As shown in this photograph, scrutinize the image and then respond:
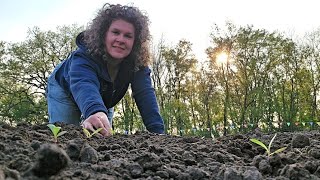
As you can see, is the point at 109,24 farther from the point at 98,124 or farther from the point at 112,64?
the point at 98,124

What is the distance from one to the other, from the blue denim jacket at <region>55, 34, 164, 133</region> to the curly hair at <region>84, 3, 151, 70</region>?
3.4 inches

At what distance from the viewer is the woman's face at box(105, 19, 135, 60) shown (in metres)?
3.80

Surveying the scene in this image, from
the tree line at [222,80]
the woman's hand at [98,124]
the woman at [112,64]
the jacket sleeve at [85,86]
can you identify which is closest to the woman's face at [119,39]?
the woman at [112,64]

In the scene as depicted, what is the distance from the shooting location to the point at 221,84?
26516 mm

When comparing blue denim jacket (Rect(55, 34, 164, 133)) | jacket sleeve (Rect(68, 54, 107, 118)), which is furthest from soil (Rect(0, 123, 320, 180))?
blue denim jacket (Rect(55, 34, 164, 133))

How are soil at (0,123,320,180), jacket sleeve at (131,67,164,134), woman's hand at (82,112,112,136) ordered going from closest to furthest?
soil at (0,123,320,180) < woman's hand at (82,112,112,136) < jacket sleeve at (131,67,164,134)

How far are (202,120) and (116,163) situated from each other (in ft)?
92.7

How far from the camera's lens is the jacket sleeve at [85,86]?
10.1 ft

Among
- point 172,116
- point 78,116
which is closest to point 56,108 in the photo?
point 78,116

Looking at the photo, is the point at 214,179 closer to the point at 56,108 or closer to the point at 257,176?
the point at 257,176

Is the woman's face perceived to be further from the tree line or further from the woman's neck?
the tree line

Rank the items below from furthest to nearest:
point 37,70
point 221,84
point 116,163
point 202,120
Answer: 1. point 202,120
2. point 221,84
3. point 37,70
4. point 116,163

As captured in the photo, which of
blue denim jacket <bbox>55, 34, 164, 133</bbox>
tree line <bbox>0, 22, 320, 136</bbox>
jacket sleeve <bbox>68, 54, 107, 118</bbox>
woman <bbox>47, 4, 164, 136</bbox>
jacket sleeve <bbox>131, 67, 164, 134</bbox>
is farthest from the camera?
tree line <bbox>0, 22, 320, 136</bbox>

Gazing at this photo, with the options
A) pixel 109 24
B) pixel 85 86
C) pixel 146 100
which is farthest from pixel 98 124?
pixel 109 24
